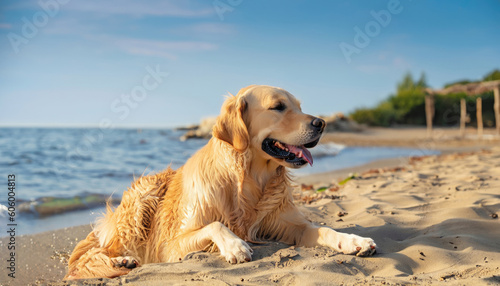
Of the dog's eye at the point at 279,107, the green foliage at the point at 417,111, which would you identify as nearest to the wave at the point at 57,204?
the dog's eye at the point at 279,107

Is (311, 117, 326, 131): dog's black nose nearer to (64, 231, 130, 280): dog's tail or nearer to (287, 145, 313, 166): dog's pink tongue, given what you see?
(287, 145, 313, 166): dog's pink tongue

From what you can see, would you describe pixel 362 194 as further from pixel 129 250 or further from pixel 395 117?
pixel 395 117

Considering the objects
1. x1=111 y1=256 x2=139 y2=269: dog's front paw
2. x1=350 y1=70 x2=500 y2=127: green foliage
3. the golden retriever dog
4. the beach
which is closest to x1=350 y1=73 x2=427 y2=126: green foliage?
x1=350 y1=70 x2=500 y2=127: green foliage

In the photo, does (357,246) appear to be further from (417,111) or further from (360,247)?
(417,111)

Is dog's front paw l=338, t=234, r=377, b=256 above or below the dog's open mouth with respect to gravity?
below

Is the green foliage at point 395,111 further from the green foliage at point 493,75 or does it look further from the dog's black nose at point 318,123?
the dog's black nose at point 318,123

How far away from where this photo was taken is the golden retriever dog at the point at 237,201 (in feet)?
10.9

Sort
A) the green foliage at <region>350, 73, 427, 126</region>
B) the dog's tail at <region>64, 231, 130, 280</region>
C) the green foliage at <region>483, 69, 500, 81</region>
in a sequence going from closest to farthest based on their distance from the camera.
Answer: the dog's tail at <region>64, 231, 130, 280</region> < the green foliage at <region>350, 73, 427, 126</region> < the green foliage at <region>483, 69, 500, 81</region>

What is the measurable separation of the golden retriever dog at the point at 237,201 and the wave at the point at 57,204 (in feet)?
9.77

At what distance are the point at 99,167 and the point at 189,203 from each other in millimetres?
8178

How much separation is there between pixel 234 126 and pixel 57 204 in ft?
15.8

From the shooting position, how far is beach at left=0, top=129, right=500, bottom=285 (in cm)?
287

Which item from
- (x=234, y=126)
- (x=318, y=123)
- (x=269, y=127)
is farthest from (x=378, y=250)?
(x=234, y=126)

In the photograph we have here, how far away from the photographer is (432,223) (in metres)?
4.33
